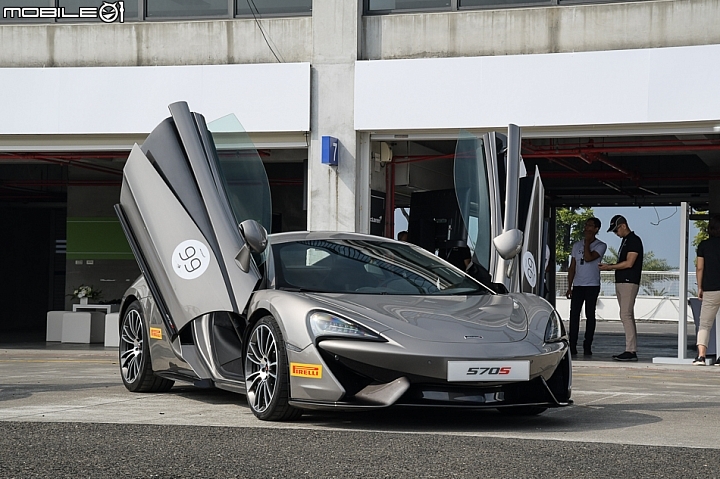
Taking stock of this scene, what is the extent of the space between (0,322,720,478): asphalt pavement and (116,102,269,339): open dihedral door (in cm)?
73

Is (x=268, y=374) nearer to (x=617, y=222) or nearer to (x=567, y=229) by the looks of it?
(x=617, y=222)

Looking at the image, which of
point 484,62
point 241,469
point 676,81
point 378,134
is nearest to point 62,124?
point 378,134

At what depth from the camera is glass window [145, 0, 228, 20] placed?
45.9ft

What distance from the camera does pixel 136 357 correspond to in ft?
25.1

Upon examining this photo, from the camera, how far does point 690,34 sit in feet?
40.2

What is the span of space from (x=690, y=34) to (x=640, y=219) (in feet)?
58.1

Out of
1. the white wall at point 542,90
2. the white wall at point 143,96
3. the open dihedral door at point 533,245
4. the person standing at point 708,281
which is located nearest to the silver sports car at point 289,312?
the open dihedral door at point 533,245

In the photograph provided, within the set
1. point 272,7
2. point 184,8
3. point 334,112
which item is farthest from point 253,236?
point 184,8

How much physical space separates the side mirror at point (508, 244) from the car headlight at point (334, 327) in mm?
1809

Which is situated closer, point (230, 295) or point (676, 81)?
point (230, 295)

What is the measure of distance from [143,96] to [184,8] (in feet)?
4.86

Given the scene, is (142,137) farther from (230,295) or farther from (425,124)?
A: (230,295)

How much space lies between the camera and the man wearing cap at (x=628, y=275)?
1259 cm

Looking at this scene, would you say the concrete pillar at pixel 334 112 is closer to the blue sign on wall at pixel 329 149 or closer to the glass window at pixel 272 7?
the blue sign on wall at pixel 329 149
